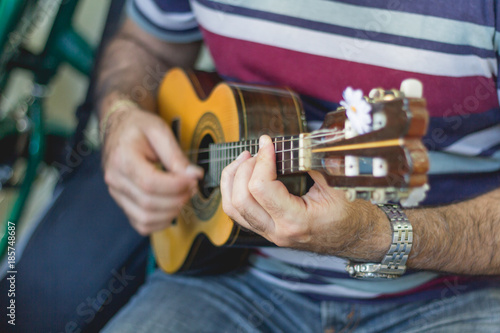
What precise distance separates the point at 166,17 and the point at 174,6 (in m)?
0.04

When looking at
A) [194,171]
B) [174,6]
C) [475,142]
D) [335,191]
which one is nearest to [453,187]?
[475,142]

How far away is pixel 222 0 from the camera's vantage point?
0.92m

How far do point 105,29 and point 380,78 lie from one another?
934 mm

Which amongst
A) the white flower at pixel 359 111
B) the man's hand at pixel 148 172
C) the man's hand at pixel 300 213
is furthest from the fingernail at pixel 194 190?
the white flower at pixel 359 111

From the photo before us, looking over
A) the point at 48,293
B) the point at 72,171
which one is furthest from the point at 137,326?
the point at 72,171

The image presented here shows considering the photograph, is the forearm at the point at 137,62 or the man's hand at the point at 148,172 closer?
the man's hand at the point at 148,172

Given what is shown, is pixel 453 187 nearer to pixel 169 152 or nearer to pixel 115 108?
pixel 169 152

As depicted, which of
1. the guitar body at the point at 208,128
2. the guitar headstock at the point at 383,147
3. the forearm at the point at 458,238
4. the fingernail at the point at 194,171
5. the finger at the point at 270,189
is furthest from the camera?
the fingernail at the point at 194,171

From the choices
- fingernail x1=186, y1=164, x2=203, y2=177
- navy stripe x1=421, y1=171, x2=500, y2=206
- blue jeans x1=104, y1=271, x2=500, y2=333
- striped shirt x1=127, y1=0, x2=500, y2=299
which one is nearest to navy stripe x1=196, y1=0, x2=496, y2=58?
striped shirt x1=127, y1=0, x2=500, y2=299

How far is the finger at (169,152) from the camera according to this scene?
0.89 meters

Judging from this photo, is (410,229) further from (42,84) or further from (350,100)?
(42,84)

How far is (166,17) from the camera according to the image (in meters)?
1.14

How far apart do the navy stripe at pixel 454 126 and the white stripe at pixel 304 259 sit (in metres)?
0.27

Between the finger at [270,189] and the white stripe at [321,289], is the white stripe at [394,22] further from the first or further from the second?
the white stripe at [321,289]
